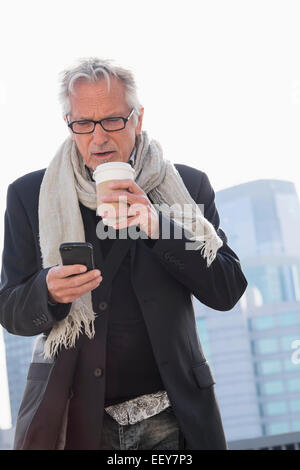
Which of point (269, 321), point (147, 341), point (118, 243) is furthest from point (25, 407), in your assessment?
point (269, 321)

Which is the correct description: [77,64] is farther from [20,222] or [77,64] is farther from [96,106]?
[20,222]

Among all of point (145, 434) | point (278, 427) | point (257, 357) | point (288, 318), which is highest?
point (145, 434)

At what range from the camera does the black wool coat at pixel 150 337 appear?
5.69 feet

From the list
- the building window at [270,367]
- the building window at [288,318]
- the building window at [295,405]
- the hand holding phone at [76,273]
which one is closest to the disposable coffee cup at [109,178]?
the hand holding phone at [76,273]

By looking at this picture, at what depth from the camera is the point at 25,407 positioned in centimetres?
179

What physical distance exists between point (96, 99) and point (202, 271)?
23.4 inches

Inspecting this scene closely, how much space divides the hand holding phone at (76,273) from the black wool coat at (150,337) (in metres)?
0.09

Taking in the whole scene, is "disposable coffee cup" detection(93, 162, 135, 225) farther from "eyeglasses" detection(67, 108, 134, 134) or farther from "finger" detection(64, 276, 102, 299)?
"eyeglasses" detection(67, 108, 134, 134)

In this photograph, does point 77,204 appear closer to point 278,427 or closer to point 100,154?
point 100,154

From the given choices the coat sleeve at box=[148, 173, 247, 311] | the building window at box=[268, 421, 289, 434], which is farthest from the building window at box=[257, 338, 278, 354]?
the coat sleeve at box=[148, 173, 247, 311]

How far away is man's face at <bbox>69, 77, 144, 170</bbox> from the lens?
6.23 feet

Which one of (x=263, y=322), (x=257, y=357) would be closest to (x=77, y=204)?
(x=263, y=322)

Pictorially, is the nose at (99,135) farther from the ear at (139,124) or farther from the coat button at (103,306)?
the coat button at (103,306)

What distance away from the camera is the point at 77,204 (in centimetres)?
→ 201
